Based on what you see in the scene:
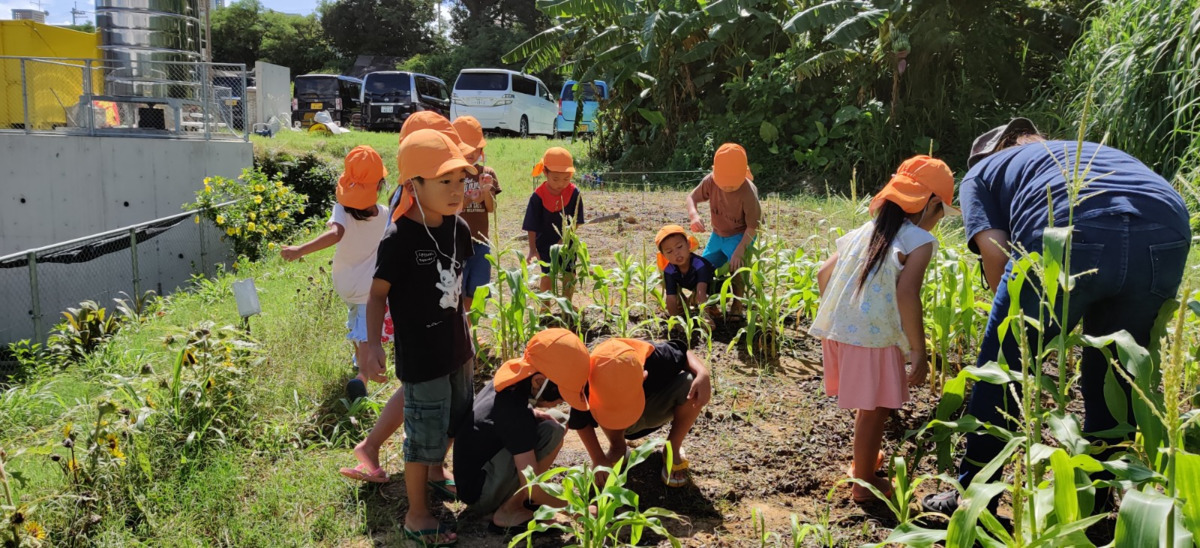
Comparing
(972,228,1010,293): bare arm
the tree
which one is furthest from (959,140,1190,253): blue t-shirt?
the tree

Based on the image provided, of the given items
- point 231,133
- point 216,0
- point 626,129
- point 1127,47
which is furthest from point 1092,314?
point 216,0

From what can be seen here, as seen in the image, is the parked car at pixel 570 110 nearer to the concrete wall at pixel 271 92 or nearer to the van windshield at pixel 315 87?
the van windshield at pixel 315 87

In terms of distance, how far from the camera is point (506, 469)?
3.18 meters

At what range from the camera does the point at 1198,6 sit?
6.61 metres

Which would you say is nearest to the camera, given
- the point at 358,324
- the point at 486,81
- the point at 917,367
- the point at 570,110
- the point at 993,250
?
the point at 993,250

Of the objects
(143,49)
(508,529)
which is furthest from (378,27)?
(508,529)

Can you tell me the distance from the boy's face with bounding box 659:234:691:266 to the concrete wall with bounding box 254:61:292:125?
50.3 feet

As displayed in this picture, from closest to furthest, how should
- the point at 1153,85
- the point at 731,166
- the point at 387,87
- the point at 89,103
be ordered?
the point at 731,166 < the point at 1153,85 < the point at 89,103 < the point at 387,87

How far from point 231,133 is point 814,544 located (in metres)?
10.4

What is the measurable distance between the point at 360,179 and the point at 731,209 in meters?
2.17

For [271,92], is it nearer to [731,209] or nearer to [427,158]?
[731,209]

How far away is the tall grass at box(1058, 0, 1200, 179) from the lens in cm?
662

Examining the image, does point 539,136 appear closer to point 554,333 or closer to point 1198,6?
point 1198,6

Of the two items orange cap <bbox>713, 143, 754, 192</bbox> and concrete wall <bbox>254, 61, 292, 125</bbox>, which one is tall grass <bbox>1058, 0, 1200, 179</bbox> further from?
concrete wall <bbox>254, 61, 292, 125</bbox>
